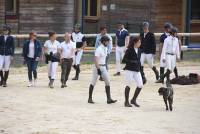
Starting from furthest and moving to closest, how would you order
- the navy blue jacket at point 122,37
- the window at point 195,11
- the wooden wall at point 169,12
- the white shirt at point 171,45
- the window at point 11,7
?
1. the window at point 195,11
2. the wooden wall at point 169,12
3. the window at point 11,7
4. the navy blue jacket at point 122,37
5. the white shirt at point 171,45

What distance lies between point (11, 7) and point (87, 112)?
1703cm

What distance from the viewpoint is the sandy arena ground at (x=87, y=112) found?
13.0 meters

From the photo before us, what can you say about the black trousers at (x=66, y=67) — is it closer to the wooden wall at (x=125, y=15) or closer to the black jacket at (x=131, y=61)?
the black jacket at (x=131, y=61)

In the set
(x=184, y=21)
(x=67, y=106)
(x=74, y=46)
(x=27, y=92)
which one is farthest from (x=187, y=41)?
(x=67, y=106)

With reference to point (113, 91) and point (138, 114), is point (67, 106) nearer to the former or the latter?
point (138, 114)

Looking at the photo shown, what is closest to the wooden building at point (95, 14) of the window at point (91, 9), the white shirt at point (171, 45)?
the window at point (91, 9)

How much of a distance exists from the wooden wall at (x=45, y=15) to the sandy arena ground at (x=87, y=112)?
9.57m

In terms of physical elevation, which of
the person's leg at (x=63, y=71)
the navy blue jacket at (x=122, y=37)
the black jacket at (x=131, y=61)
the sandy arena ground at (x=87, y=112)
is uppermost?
the navy blue jacket at (x=122, y=37)

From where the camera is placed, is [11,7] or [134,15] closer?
[11,7]

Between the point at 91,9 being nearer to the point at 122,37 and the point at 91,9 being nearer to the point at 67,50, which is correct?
the point at 122,37

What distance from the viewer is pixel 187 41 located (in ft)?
99.2

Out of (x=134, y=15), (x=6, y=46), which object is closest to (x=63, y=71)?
(x=6, y=46)

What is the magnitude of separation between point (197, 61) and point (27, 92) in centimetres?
1047

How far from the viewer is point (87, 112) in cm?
1488
